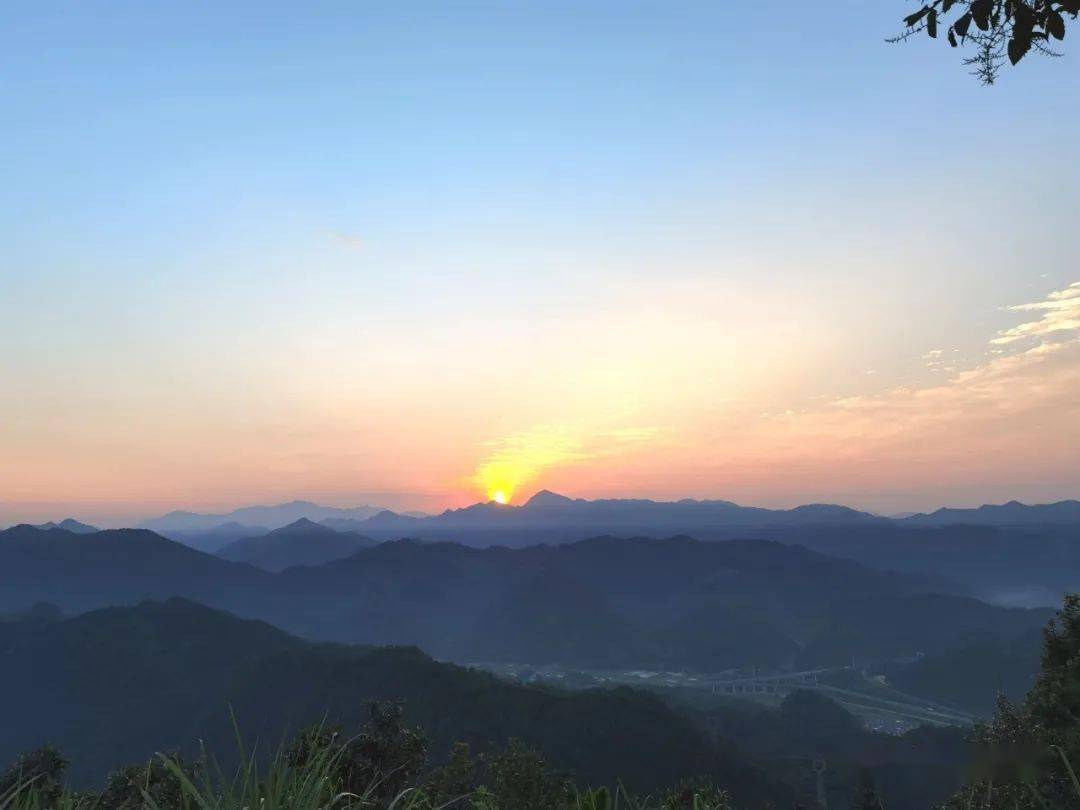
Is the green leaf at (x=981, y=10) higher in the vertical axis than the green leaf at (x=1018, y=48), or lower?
higher

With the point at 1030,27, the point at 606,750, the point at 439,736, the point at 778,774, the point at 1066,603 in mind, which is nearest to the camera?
the point at 1030,27

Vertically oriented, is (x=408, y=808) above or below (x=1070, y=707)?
above

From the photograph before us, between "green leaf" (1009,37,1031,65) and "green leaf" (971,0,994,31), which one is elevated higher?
"green leaf" (971,0,994,31)

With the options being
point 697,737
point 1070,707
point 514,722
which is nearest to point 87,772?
point 514,722

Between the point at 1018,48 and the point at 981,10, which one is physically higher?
the point at 981,10

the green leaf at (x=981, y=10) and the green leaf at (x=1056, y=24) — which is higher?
the green leaf at (x=981, y=10)

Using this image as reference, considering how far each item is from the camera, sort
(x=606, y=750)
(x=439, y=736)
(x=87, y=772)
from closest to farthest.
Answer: (x=606, y=750), (x=439, y=736), (x=87, y=772)

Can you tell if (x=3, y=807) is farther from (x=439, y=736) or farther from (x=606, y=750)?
(x=439, y=736)

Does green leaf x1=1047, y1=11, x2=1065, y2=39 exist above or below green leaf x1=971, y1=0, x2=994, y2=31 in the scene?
below

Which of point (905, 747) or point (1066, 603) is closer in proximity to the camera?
point (1066, 603)

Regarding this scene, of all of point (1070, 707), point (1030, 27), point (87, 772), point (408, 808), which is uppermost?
point (1030, 27)

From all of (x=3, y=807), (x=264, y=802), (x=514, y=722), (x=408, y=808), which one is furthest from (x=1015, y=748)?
(x=514, y=722)
